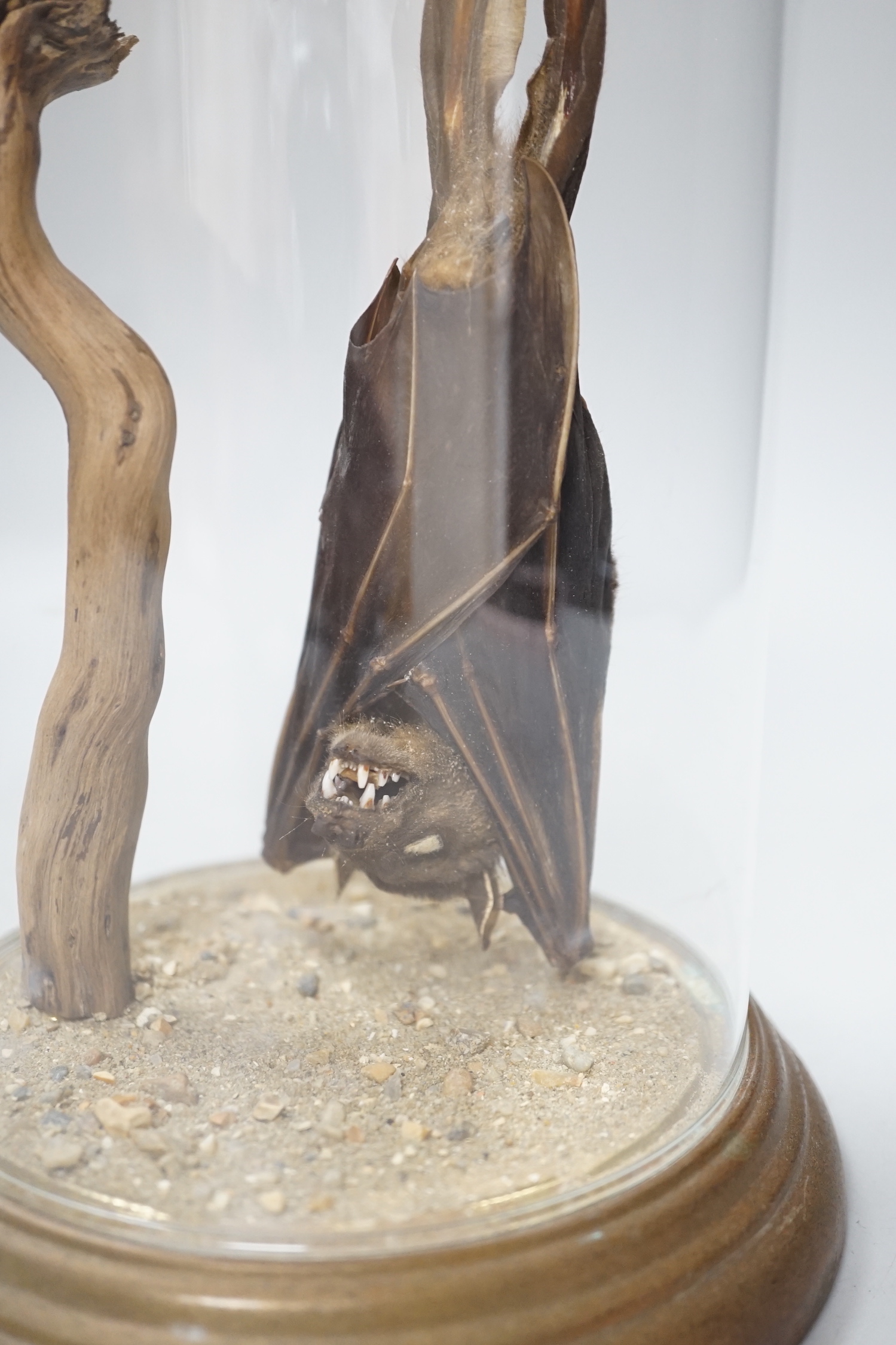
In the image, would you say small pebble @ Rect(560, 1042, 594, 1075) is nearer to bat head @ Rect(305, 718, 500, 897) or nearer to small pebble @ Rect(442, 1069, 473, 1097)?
small pebble @ Rect(442, 1069, 473, 1097)

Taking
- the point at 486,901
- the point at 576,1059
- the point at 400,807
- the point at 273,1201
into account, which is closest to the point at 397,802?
the point at 400,807

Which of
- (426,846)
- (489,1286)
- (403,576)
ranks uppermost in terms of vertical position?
(403,576)

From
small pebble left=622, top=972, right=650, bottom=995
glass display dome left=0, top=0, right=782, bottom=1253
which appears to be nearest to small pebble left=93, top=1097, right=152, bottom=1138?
glass display dome left=0, top=0, right=782, bottom=1253

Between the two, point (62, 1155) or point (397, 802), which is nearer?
point (62, 1155)

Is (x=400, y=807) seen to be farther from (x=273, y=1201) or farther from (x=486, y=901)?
(x=273, y=1201)

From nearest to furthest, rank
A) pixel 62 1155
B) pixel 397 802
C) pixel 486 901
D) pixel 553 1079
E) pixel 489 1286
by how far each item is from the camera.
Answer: pixel 489 1286, pixel 62 1155, pixel 553 1079, pixel 397 802, pixel 486 901

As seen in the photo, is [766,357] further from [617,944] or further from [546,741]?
[617,944]

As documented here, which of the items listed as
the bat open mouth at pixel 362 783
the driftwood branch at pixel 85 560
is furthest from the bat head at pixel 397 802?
the driftwood branch at pixel 85 560
